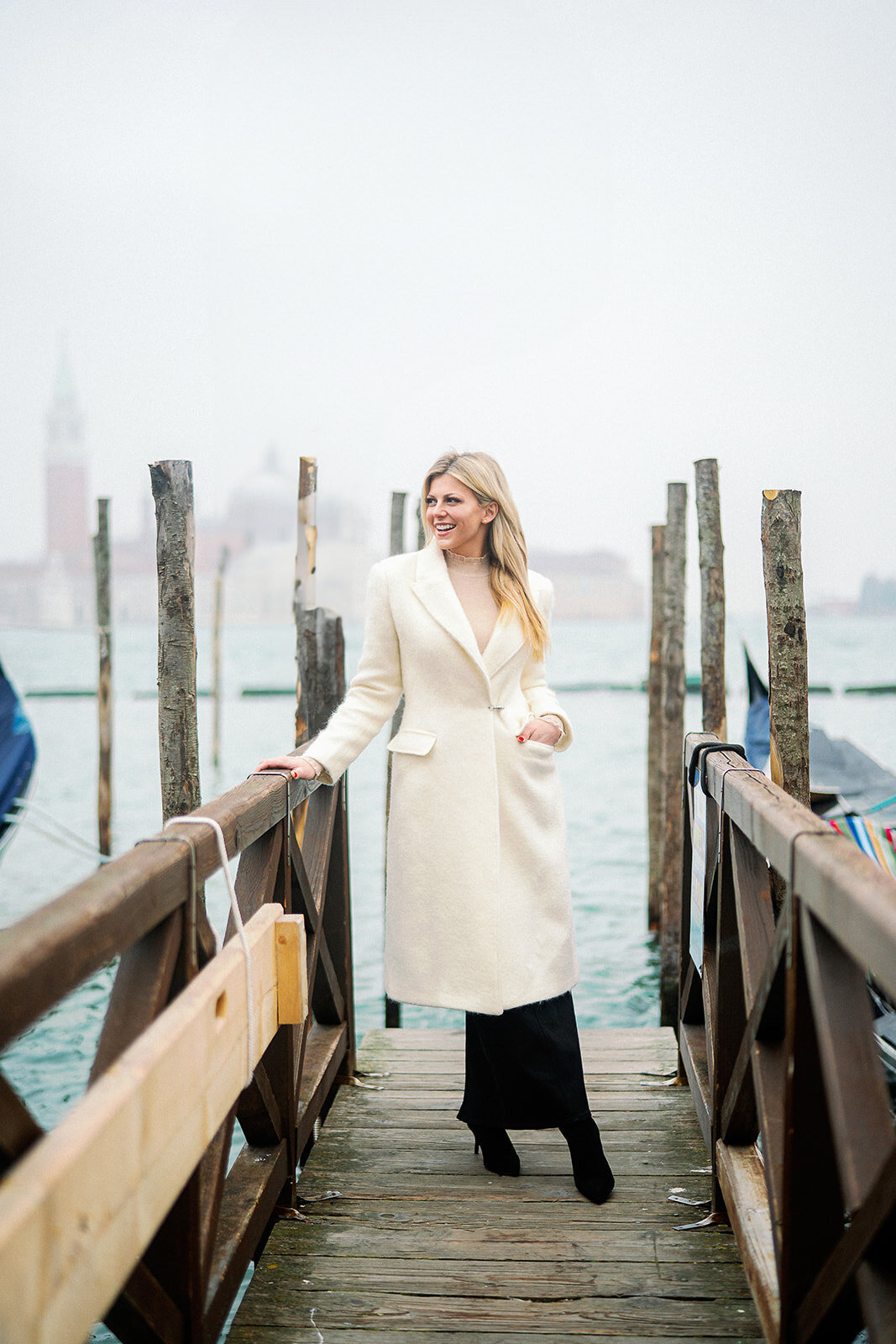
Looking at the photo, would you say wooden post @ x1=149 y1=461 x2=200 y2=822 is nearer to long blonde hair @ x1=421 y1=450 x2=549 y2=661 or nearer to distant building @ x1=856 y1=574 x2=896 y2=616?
long blonde hair @ x1=421 y1=450 x2=549 y2=661

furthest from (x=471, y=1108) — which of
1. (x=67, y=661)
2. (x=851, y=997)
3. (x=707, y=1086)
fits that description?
(x=67, y=661)

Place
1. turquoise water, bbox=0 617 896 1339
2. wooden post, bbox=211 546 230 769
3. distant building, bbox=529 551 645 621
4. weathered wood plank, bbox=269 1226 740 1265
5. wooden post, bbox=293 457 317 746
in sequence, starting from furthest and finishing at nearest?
distant building, bbox=529 551 645 621, wooden post, bbox=211 546 230 769, turquoise water, bbox=0 617 896 1339, wooden post, bbox=293 457 317 746, weathered wood plank, bbox=269 1226 740 1265

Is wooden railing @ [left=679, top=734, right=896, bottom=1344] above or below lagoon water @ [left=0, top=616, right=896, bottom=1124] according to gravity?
above

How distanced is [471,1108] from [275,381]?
46.5 m

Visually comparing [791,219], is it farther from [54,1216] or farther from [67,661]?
[54,1216]

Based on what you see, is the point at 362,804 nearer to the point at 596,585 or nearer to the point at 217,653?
the point at 217,653

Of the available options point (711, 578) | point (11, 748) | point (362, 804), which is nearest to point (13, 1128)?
point (711, 578)

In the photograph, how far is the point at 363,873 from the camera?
8258 mm

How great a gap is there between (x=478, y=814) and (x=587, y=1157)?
757 mm

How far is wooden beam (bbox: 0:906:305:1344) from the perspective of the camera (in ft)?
2.73

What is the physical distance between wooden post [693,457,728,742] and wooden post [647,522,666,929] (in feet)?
5.29

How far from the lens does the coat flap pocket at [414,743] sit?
235cm

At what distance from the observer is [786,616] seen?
2.52m

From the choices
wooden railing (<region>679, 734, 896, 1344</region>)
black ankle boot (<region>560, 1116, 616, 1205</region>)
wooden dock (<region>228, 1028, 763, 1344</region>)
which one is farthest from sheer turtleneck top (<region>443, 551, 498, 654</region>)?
wooden dock (<region>228, 1028, 763, 1344</region>)
